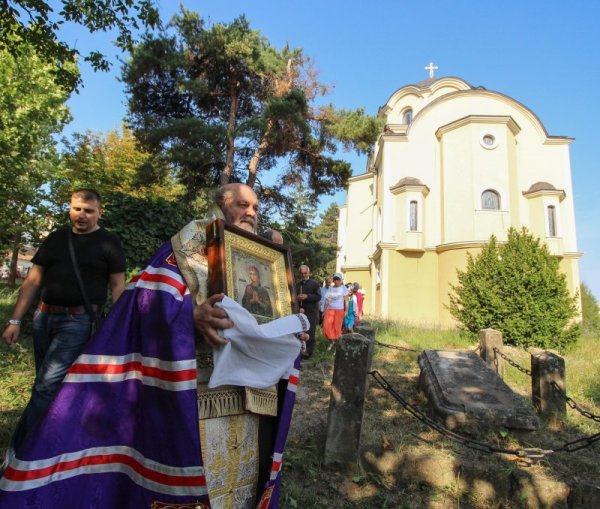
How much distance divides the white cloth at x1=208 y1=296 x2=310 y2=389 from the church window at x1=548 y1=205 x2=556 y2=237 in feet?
70.8

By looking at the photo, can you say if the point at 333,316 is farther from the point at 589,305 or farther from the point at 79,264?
the point at 589,305

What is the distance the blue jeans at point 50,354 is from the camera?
269cm

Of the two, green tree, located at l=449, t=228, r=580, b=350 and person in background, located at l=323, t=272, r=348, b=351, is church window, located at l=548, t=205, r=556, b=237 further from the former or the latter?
person in background, located at l=323, t=272, r=348, b=351

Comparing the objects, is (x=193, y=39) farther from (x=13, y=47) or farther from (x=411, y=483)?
(x=411, y=483)

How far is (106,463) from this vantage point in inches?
68.5

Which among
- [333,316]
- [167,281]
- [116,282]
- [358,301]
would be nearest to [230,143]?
[358,301]

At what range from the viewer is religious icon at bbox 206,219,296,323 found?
1874mm

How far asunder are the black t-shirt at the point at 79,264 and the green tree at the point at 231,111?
483 inches

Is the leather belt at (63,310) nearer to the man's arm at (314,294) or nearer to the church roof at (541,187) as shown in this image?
the man's arm at (314,294)

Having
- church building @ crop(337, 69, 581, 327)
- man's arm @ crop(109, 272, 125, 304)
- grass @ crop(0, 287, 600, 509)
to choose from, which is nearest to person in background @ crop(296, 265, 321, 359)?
grass @ crop(0, 287, 600, 509)

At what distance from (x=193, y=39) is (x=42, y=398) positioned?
52.2 ft

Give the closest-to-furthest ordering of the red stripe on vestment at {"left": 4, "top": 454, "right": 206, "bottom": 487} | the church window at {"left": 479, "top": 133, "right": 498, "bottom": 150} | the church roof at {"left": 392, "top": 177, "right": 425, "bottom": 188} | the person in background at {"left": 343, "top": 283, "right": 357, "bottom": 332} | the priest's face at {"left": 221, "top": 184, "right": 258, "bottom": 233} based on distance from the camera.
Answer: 1. the red stripe on vestment at {"left": 4, "top": 454, "right": 206, "bottom": 487}
2. the priest's face at {"left": 221, "top": 184, "right": 258, "bottom": 233}
3. the person in background at {"left": 343, "top": 283, "right": 357, "bottom": 332}
4. the church window at {"left": 479, "top": 133, "right": 498, "bottom": 150}
5. the church roof at {"left": 392, "top": 177, "right": 425, "bottom": 188}

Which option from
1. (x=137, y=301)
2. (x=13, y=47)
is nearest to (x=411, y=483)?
(x=137, y=301)

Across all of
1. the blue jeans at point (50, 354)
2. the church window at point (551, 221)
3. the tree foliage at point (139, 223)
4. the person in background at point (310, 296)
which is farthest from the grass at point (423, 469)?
the church window at point (551, 221)
